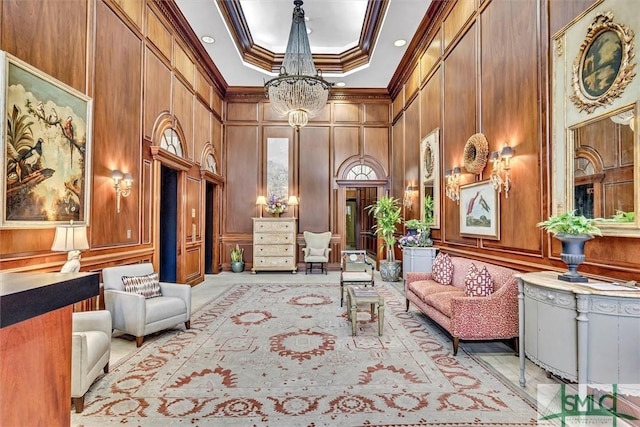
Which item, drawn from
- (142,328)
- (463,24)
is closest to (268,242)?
(142,328)

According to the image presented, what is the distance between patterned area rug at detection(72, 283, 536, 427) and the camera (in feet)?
7.77

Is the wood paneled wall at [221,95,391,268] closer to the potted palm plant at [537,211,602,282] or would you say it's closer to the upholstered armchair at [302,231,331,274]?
the upholstered armchair at [302,231,331,274]

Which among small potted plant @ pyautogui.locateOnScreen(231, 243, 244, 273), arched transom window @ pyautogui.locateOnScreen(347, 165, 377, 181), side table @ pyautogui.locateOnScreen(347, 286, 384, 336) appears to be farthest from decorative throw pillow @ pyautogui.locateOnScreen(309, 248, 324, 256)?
side table @ pyautogui.locateOnScreen(347, 286, 384, 336)

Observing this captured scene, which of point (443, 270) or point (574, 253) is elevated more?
point (574, 253)

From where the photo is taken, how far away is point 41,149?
3064 mm

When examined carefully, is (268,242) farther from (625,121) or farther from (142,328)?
(625,121)

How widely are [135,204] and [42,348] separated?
4348mm

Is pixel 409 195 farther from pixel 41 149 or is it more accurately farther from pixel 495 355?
pixel 41 149

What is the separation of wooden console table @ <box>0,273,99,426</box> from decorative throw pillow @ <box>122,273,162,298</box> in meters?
3.18

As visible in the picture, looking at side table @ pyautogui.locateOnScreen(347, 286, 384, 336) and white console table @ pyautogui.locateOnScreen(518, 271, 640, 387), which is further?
side table @ pyautogui.locateOnScreen(347, 286, 384, 336)

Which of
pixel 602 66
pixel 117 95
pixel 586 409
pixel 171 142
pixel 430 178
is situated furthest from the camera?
pixel 430 178

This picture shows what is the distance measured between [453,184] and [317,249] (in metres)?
4.38

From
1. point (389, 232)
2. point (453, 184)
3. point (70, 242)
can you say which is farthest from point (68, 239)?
point (389, 232)

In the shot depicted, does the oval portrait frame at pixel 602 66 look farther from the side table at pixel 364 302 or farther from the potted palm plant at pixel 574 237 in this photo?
the side table at pixel 364 302
